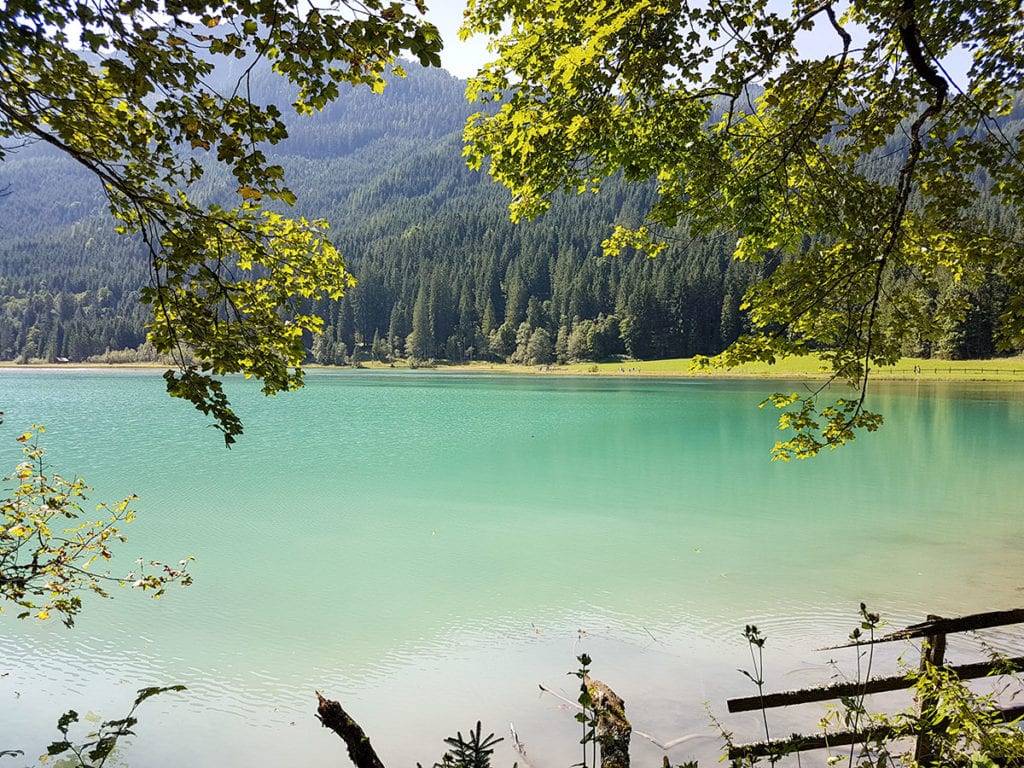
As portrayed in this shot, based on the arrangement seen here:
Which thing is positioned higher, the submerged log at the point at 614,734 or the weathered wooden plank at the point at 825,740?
the weathered wooden plank at the point at 825,740

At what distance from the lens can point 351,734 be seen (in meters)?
3.84

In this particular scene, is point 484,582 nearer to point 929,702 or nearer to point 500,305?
point 929,702

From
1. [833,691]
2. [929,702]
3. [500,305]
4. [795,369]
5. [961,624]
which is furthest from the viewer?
[500,305]

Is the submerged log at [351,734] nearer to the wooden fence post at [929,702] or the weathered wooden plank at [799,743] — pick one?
the weathered wooden plank at [799,743]

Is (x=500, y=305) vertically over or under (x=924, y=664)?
over

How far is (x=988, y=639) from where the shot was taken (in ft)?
30.6

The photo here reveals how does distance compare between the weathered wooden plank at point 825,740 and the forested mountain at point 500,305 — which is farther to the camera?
the forested mountain at point 500,305

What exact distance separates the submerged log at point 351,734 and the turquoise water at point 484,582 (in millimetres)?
3572

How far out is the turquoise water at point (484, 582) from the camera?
7941mm

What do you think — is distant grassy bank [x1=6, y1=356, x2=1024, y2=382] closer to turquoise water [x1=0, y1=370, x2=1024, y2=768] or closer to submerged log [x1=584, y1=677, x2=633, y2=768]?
turquoise water [x1=0, y1=370, x2=1024, y2=768]

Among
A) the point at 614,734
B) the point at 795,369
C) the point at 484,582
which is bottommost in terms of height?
the point at 484,582

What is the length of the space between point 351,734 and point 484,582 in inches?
352

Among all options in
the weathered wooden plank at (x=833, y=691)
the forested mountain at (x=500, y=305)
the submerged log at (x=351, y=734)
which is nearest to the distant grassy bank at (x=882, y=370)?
the forested mountain at (x=500, y=305)

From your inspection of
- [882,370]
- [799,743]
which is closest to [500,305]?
[882,370]
